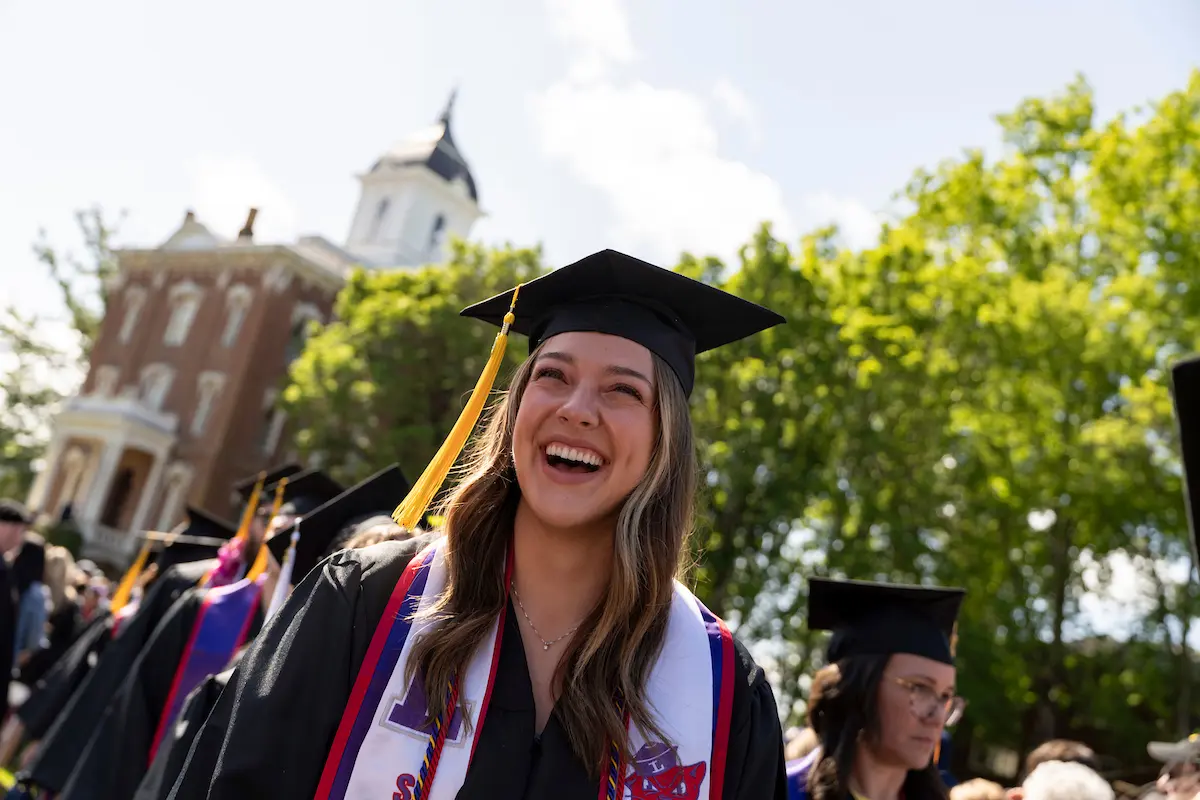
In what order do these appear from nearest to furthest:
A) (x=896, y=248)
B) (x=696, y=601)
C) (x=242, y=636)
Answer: (x=696, y=601) < (x=242, y=636) < (x=896, y=248)

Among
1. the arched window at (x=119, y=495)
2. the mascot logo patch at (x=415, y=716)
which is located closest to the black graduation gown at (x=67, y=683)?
the mascot logo patch at (x=415, y=716)

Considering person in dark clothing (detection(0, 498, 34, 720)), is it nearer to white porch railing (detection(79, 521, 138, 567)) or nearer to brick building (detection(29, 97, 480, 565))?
brick building (detection(29, 97, 480, 565))

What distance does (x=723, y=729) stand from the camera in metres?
2.23

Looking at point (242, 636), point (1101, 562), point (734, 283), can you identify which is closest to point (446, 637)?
point (242, 636)

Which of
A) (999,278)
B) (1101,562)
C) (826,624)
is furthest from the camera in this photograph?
(1101,562)

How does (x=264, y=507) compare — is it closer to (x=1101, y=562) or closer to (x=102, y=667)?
(x=102, y=667)

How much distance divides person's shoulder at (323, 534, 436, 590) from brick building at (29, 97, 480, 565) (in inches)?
1303

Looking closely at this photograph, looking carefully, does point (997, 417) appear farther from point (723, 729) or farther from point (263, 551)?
point (723, 729)

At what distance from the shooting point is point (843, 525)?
18.8m

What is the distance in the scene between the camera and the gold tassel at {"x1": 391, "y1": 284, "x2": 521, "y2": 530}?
251 cm

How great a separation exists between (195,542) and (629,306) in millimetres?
6667

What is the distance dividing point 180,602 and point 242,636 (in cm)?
51

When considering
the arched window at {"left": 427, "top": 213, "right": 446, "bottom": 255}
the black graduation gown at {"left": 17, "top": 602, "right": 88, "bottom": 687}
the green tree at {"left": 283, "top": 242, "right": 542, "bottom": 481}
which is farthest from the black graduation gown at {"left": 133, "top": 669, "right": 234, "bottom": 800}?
the arched window at {"left": 427, "top": 213, "right": 446, "bottom": 255}

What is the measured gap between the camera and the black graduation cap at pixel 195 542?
8.38 m
